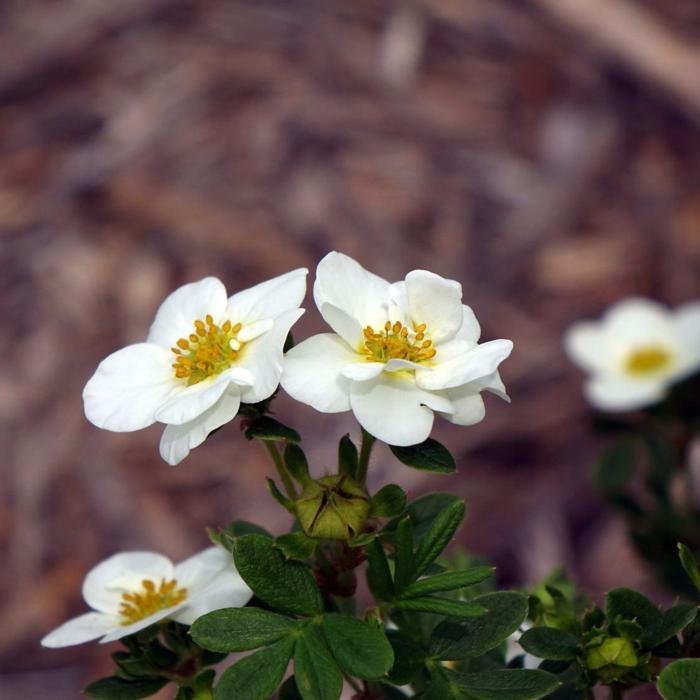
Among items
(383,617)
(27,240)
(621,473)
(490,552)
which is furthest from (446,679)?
(27,240)

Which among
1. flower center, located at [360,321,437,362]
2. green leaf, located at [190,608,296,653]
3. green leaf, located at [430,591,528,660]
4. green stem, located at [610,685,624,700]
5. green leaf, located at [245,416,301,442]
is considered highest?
flower center, located at [360,321,437,362]

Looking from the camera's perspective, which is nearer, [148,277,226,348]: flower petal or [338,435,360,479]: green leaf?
[338,435,360,479]: green leaf

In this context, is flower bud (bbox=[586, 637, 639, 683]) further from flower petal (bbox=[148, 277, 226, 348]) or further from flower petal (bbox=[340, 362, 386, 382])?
flower petal (bbox=[148, 277, 226, 348])

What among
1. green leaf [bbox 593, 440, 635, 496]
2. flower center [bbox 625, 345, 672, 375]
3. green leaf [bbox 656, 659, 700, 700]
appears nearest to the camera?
green leaf [bbox 656, 659, 700, 700]

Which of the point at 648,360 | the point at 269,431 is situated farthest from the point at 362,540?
the point at 648,360

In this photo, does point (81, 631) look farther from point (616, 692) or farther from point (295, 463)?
point (616, 692)

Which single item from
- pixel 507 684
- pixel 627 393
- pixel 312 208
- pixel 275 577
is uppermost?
pixel 275 577

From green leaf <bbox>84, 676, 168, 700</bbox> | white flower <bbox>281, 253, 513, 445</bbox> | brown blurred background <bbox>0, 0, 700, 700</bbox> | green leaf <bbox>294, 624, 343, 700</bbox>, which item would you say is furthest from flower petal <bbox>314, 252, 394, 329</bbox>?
brown blurred background <bbox>0, 0, 700, 700</bbox>
